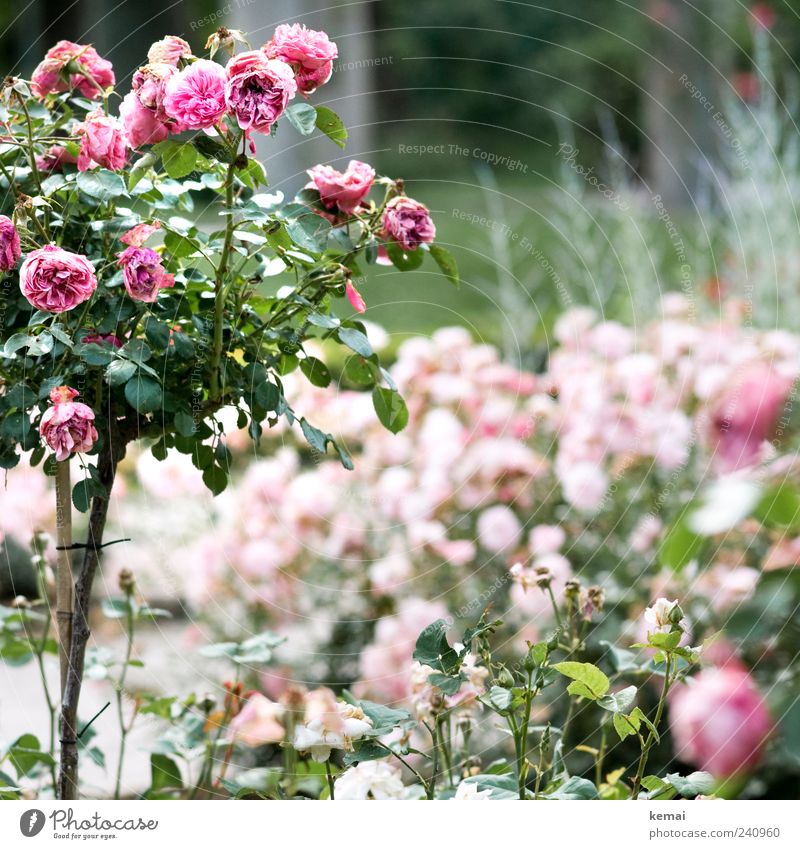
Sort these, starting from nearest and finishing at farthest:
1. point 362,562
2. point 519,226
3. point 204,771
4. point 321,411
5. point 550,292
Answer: point 204,771 < point 362,562 < point 321,411 < point 550,292 < point 519,226

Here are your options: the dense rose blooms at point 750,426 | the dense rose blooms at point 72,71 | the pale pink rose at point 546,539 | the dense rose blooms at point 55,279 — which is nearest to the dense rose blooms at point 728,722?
the dense rose blooms at point 750,426

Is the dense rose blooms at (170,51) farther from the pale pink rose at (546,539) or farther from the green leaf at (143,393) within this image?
the pale pink rose at (546,539)

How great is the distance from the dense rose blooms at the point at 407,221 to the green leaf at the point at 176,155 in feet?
0.49

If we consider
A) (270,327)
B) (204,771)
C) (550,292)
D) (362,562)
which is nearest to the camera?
(270,327)

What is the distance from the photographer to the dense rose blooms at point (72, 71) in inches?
29.5

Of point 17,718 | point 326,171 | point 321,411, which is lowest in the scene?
point 17,718

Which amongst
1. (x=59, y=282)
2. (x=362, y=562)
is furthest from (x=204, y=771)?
(x=362, y=562)

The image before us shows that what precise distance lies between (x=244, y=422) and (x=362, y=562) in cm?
84

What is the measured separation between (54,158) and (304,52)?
0.24 meters

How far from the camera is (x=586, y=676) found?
0.70m

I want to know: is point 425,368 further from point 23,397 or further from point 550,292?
point 550,292

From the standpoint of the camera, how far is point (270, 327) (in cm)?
78

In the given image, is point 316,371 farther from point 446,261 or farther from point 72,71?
point 72,71

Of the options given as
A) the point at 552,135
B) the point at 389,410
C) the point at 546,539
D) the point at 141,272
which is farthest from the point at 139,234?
the point at 552,135
